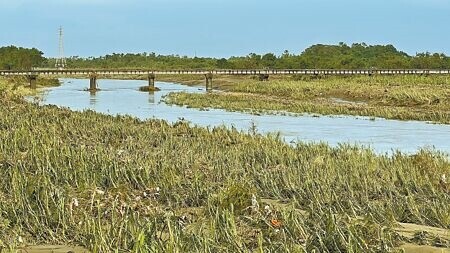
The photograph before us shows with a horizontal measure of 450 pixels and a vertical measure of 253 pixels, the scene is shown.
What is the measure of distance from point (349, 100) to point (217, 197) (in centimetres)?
5463

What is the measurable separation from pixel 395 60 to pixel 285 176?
11321 cm

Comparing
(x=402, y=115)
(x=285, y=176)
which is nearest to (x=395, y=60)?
(x=402, y=115)

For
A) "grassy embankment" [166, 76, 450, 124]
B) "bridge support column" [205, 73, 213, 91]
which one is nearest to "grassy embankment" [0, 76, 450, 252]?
"grassy embankment" [166, 76, 450, 124]

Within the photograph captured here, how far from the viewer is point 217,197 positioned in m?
10.3

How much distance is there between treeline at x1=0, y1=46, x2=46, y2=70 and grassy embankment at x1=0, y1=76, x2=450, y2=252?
106640mm

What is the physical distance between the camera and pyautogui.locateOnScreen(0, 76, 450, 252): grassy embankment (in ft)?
25.7

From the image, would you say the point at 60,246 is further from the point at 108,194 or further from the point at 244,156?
the point at 244,156

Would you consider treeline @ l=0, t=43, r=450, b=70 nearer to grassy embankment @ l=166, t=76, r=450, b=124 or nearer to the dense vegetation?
the dense vegetation

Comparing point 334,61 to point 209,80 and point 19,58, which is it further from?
point 19,58

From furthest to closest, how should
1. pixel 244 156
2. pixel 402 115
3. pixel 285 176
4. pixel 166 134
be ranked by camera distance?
pixel 402 115, pixel 166 134, pixel 244 156, pixel 285 176

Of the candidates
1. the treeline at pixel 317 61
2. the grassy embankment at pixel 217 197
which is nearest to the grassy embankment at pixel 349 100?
the grassy embankment at pixel 217 197

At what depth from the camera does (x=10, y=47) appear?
139875 millimetres

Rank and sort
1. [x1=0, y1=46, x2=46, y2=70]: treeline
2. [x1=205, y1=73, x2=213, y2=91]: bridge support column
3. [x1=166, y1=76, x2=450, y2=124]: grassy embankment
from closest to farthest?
Answer: [x1=166, y1=76, x2=450, y2=124]: grassy embankment → [x1=205, y1=73, x2=213, y2=91]: bridge support column → [x1=0, y1=46, x2=46, y2=70]: treeline

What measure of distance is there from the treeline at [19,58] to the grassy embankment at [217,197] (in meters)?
107
